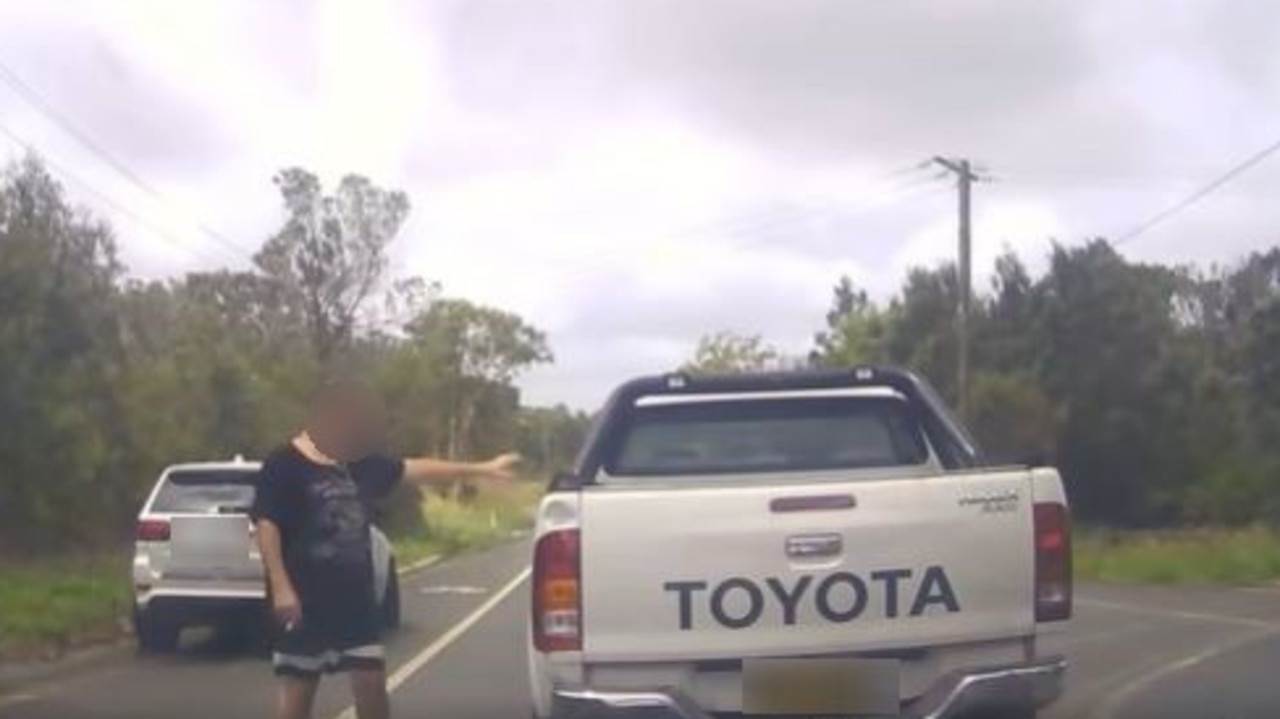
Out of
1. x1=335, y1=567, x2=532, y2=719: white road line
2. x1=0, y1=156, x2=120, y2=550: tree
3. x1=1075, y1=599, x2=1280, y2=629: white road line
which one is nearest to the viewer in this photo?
x1=335, y1=567, x2=532, y2=719: white road line

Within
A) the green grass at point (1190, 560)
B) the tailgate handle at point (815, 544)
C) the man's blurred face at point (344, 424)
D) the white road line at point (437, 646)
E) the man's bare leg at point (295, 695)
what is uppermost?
the man's blurred face at point (344, 424)

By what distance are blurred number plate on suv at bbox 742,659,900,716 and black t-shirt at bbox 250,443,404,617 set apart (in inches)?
56.8

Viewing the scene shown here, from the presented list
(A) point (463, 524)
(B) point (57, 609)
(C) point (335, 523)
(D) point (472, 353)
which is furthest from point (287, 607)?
(D) point (472, 353)

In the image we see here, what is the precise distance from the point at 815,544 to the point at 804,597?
184 mm

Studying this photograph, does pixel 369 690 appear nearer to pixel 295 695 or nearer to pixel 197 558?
pixel 295 695

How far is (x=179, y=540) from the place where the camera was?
16406 mm

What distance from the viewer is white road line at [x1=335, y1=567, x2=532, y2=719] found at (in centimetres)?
1430

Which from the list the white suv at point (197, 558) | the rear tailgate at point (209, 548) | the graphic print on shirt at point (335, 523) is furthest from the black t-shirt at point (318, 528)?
the rear tailgate at point (209, 548)

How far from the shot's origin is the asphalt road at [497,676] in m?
12.6

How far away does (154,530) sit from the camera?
648 inches

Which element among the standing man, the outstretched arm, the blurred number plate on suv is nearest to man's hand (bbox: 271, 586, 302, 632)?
the standing man

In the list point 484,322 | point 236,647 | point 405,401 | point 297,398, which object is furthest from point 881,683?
point 484,322

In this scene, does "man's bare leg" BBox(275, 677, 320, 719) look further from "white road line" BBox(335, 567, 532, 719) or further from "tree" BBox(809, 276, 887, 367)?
"tree" BBox(809, 276, 887, 367)

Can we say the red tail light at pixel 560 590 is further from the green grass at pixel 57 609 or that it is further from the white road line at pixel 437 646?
the green grass at pixel 57 609
